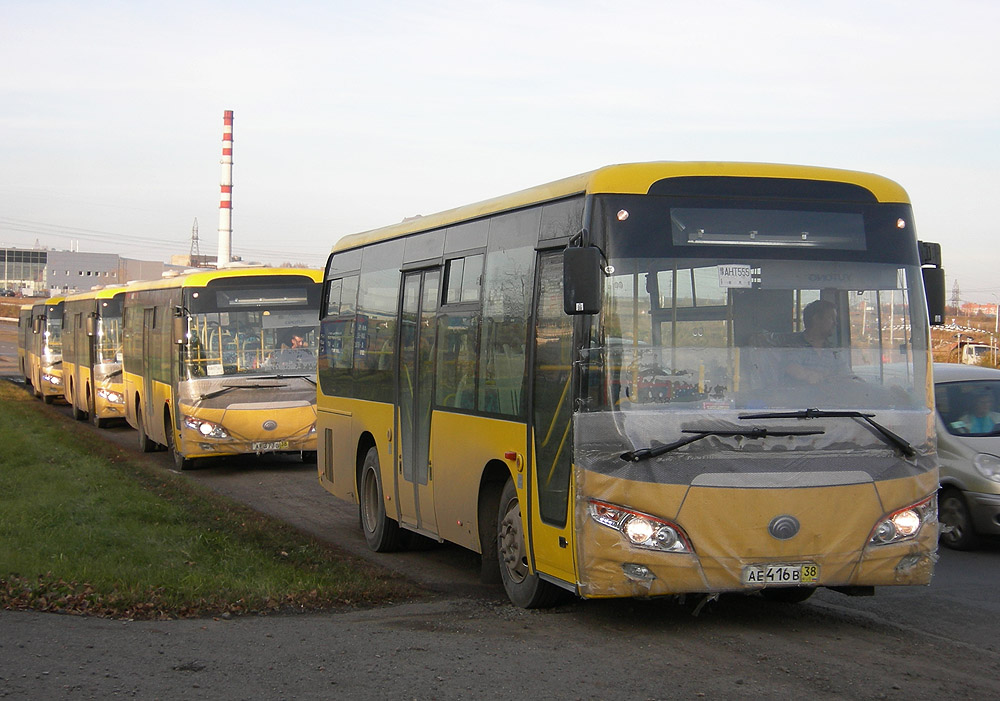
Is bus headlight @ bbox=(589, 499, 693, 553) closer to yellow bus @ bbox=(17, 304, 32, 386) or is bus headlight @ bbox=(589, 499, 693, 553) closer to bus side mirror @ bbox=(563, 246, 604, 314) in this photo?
bus side mirror @ bbox=(563, 246, 604, 314)

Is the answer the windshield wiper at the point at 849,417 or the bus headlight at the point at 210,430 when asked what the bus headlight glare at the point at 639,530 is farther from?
the bus headlight at the point at 210,430

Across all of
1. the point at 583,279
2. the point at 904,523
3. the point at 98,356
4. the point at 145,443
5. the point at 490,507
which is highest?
the point at 583,279

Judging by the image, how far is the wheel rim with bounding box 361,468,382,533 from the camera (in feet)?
41.1

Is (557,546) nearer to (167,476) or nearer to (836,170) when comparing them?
(836,170)

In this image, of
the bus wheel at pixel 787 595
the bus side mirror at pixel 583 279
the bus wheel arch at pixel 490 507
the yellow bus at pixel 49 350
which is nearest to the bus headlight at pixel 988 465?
the bus wheel at pixel 787 595

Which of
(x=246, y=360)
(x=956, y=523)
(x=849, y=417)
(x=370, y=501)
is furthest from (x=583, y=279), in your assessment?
(x=246, y=360)

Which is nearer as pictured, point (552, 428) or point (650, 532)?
point (650, 532)

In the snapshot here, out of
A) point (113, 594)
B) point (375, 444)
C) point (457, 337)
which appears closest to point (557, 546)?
point (457, 337)

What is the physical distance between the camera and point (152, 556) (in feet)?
34.7

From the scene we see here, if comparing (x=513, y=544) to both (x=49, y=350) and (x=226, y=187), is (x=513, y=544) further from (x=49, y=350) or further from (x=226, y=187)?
(x=226, y=187)

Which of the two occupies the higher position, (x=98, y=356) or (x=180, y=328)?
(x=180, y=328)

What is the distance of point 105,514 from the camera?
13141mm

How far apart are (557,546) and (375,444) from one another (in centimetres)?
473

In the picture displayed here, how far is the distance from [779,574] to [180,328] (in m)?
13.7
